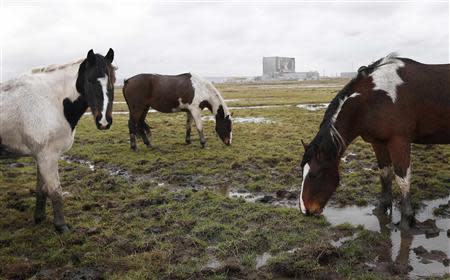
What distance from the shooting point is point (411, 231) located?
209 inches

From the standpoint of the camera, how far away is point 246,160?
10.3m

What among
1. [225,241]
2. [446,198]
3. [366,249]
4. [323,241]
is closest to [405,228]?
[366,249]

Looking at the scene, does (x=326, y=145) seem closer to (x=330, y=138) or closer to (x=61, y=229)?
(x=330, y=138)

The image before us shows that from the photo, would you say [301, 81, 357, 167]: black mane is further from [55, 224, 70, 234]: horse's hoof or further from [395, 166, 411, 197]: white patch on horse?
[55, 224, 70, 234]: horse's hoof

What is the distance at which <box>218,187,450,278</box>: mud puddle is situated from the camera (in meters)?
4.36

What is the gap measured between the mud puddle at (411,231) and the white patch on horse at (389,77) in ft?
6.85

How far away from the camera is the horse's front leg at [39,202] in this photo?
19.4 ft

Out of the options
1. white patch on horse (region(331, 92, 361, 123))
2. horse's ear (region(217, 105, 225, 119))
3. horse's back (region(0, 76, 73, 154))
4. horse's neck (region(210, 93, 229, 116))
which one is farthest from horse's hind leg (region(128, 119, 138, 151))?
white patch on horse (region(331, 92, 361, 123))

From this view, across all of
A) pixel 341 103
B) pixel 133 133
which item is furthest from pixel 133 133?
pixel 341 103

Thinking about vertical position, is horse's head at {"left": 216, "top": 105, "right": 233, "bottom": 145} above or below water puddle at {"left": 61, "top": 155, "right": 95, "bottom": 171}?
above

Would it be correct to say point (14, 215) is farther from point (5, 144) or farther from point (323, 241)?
point (323, 241)

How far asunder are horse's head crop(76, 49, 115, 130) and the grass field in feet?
6.02

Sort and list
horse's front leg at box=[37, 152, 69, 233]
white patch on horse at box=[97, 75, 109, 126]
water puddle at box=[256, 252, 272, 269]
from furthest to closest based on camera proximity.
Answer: horse's front leg at box=[37, 152, 69, 233]
white patch on horse at box=[97, 75, 109, 126]
water puddle at box=[256, 252, 272, 269]

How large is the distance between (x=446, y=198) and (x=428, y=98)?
249 cm
